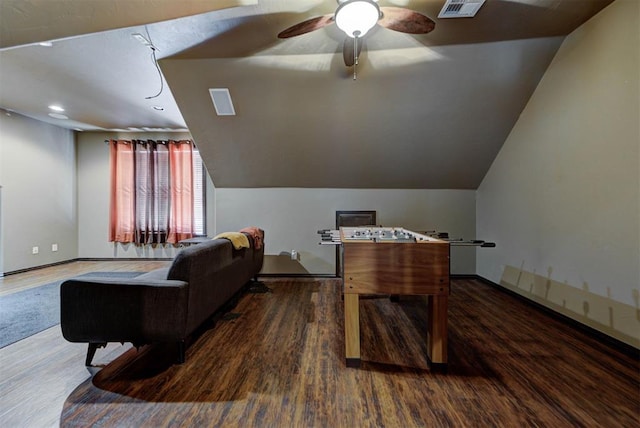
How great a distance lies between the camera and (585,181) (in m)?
2.43

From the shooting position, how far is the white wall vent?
3040 mm

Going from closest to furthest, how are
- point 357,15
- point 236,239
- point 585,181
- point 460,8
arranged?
1. point 357,15
2. point 460,8
3. point 585,181
4. point 236,239

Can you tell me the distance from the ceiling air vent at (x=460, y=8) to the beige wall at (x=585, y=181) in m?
1.14

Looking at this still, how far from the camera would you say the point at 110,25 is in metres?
1.80

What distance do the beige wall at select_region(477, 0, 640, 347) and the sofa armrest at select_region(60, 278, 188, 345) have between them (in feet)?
11.4

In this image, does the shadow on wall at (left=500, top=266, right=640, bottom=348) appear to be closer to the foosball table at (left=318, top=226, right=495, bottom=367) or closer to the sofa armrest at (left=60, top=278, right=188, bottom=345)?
the foosball table at (left=318, top=226, right=495, bottom=367)

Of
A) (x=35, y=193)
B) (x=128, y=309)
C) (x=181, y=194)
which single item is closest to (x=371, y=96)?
(x=128, y=309)

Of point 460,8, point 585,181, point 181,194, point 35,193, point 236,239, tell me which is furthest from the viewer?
point 181,194

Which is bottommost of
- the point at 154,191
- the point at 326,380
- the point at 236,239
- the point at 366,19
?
the point at 326,380

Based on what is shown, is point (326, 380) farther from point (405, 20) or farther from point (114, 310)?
point (405, 20)

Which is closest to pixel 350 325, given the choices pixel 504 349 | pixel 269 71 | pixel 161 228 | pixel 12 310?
pixel 504 349

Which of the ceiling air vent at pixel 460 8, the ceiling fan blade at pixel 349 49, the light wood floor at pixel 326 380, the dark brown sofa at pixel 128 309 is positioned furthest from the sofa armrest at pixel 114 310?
the ceiling air vent at pixel 460 8

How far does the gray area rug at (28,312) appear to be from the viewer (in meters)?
2.44

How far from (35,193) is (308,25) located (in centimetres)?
573
